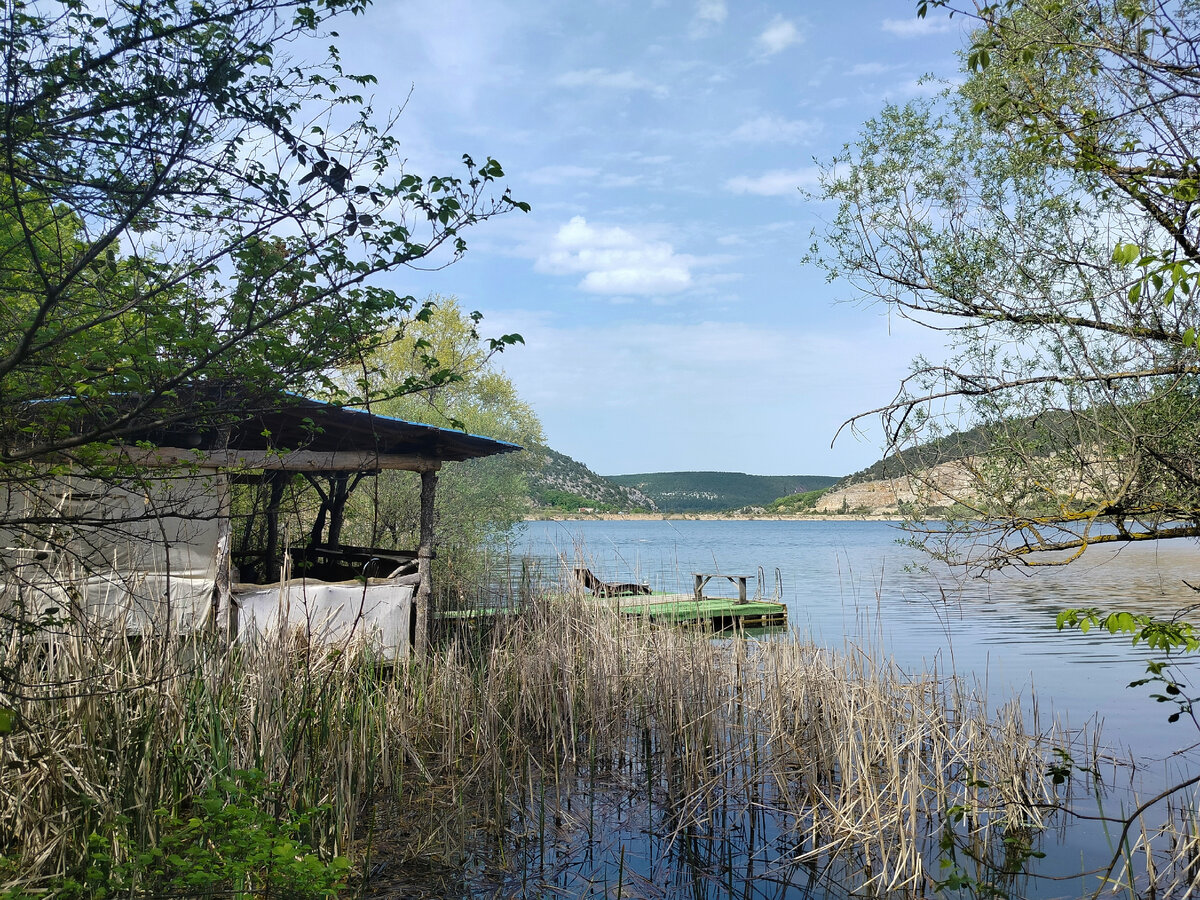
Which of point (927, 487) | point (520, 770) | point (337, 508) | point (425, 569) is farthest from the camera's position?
point (337, 508)

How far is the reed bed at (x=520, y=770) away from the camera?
4.46 metres

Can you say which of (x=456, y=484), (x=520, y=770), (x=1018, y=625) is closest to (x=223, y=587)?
(x=520, y=770)

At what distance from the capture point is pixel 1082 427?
18.8 ft

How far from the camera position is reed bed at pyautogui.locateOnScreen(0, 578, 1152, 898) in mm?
4461

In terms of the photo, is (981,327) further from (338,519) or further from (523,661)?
(338,519)

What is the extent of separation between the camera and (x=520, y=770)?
24.8ft

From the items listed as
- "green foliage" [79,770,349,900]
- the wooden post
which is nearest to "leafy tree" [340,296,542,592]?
the wooden post

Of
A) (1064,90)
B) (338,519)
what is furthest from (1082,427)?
(338,519)

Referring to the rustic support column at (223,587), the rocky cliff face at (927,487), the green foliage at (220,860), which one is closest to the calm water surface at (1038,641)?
the rocky cliff face at (927,487)

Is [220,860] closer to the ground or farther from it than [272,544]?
closer to the ground

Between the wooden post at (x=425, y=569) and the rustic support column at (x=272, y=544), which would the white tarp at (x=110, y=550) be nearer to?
the rustic support column at (x=272, y=544)

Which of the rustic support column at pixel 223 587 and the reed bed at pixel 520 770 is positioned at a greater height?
the rustic support column at pixel 223 587

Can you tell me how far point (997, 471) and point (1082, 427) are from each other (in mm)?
974

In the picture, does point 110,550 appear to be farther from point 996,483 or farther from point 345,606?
point 996,483
